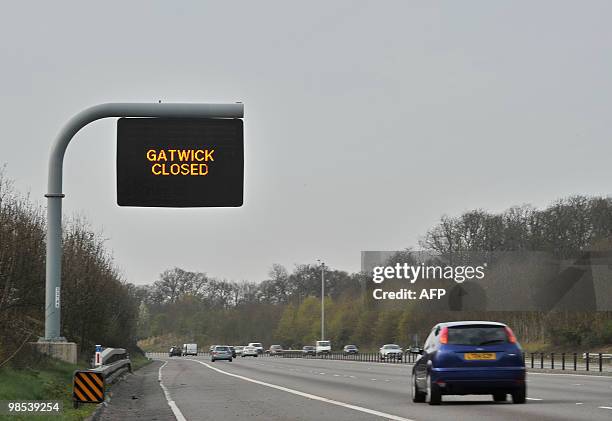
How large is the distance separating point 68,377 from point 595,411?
45.1ft

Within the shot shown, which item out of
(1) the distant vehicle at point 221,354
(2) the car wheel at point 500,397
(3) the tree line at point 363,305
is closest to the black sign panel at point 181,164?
(2) the car wheel at point 500,397

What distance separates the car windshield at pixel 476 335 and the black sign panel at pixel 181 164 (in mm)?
5539

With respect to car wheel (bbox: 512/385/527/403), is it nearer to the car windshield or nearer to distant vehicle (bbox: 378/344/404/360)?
the car windshield

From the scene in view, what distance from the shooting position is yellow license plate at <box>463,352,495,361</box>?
22109 mm

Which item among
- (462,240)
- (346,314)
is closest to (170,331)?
(346,314)

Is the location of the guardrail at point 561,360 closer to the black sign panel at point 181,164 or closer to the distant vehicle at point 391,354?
the distant vehicle at point 391,354

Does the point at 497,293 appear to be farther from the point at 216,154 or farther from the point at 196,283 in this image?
the point at 196,283

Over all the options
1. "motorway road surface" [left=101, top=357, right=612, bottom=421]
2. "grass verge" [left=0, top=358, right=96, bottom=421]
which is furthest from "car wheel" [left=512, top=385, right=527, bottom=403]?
"grass verge" [left=0, top=358, right=96, bottom=421]

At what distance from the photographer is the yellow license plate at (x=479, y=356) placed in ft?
72.5

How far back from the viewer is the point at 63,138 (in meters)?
A: 26.0

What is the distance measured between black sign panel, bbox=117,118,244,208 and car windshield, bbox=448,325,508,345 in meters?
5.54

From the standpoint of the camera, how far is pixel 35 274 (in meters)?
33.5

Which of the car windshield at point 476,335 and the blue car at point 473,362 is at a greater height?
the car windshield at point 476,335

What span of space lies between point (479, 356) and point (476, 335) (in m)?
0.52
